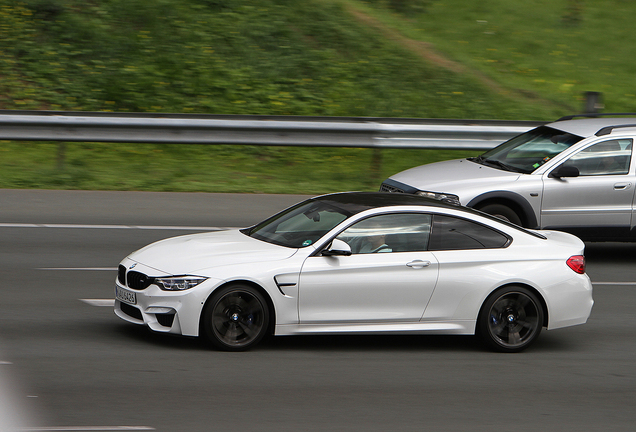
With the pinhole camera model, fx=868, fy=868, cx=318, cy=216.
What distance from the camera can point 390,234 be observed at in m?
7.59

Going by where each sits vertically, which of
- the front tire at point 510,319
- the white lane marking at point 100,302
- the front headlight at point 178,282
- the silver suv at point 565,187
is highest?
the silver suv at point 565,187

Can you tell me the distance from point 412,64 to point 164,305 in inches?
567

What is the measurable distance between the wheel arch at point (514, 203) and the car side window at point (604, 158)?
82cm

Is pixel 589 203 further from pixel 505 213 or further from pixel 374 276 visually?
pixel 374 276

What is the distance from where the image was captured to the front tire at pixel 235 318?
22.9 feet

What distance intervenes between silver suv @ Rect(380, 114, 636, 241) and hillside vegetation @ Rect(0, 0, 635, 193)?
4708 mm

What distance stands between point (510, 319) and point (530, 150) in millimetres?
4713

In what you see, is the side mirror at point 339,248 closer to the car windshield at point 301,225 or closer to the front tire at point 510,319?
the car windshield at point 301,225

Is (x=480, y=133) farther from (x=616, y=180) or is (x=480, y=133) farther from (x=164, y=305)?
(x=164, y=305)

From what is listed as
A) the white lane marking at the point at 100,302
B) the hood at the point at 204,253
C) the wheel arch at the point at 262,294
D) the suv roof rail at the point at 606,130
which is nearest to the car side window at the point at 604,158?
the suv roof rail at the point at 606,130

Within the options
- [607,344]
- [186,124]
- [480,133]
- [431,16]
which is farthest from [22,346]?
[431,16]

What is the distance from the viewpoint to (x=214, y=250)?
291 inches

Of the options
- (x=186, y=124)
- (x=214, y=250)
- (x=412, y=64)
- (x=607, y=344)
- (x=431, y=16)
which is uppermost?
(x=431, y=16)

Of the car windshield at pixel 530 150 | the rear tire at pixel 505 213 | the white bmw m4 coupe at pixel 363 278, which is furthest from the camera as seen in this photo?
the car windshield at pixel 530 150
